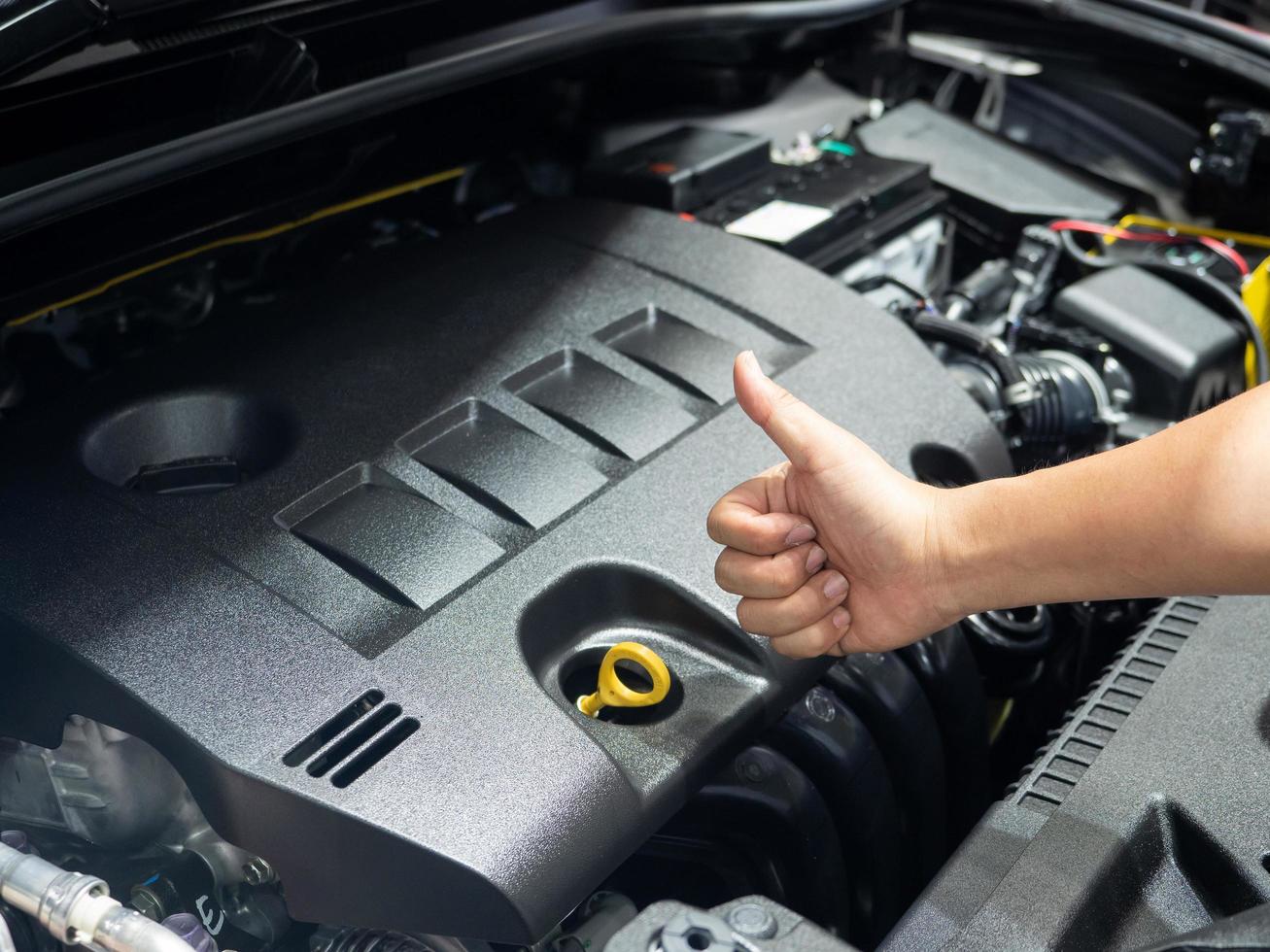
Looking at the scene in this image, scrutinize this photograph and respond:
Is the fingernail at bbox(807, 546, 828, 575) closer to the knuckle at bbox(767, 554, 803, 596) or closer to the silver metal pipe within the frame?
the knuckle at bbox(767, 554, 803, 596)

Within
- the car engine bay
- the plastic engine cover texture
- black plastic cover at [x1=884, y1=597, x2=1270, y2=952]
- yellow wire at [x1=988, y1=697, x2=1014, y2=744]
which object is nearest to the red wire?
the car engine bay

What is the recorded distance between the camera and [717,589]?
90 centimetres

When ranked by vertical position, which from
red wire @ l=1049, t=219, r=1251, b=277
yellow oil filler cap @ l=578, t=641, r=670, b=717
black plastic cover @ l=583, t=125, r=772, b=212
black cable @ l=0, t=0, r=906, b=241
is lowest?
yellow oil filler cap @ l=578, t=641, r=670, b=717

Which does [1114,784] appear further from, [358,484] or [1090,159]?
[1090,159]

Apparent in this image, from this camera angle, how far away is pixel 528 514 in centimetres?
93

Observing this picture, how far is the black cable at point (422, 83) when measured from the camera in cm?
95

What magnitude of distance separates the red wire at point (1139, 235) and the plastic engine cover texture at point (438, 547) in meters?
0.53

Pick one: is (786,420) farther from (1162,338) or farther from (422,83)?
(1162,338)

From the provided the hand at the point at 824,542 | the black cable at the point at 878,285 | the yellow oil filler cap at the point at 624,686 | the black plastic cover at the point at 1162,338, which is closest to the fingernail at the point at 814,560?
the hand at the point at 824,542

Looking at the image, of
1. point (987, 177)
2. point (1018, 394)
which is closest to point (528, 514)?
point (1018, 394)

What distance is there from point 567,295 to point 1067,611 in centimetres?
56

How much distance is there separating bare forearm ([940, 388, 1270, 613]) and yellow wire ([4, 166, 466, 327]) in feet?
2.51

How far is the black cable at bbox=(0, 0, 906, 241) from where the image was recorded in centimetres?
95

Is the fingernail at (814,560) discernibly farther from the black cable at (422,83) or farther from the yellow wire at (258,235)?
the yellow wire at (258,235)
